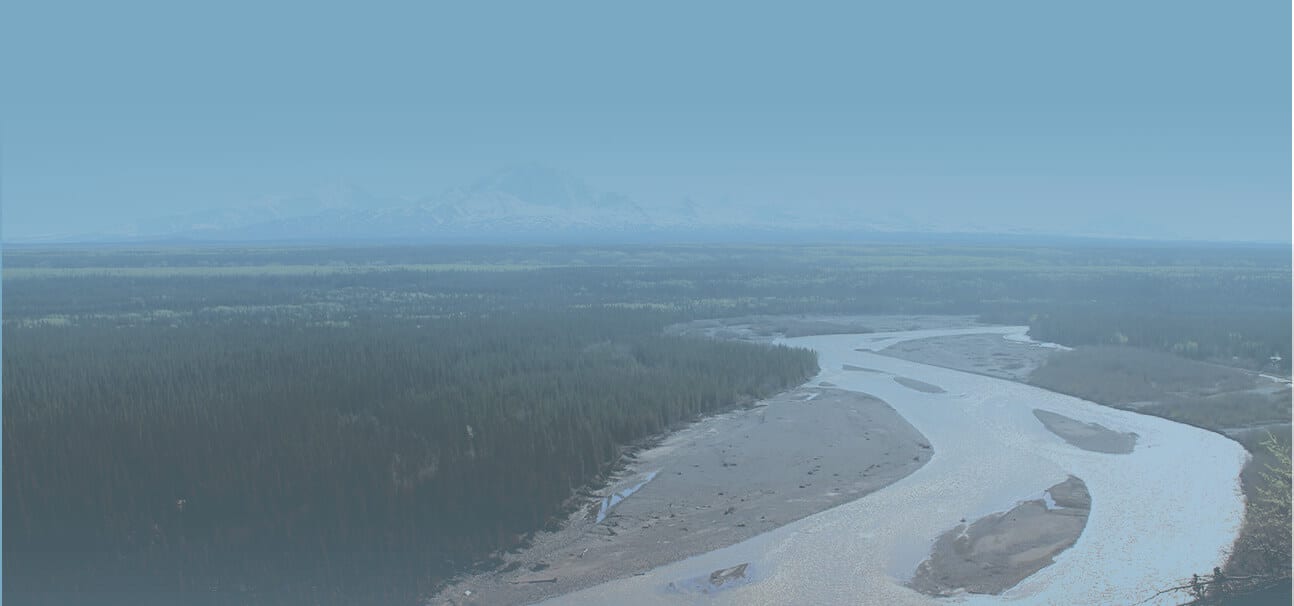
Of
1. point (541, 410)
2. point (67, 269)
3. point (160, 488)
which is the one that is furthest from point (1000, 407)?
point (67, 269)

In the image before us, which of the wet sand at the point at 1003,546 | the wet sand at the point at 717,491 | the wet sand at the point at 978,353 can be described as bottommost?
the wet sand at the point at 1003,546

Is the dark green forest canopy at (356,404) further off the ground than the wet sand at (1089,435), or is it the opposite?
the dark green forest canopy at (356,404)

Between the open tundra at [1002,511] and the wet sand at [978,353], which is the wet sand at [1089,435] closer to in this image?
the open tundra at [1002,511]

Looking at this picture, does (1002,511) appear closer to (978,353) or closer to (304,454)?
(304,454)

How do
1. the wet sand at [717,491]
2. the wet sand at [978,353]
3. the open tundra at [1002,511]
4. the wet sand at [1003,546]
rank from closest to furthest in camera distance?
the open tundra at [1002,511]
the wet sand at [1003,546]
the wet sand at [717,491]
the wet sand at [978,353]

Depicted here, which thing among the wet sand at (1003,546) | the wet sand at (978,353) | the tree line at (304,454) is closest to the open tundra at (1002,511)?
the wet sand at (1003,546)

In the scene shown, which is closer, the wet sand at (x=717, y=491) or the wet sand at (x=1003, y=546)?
the wet sand at (x=1003, y=546)

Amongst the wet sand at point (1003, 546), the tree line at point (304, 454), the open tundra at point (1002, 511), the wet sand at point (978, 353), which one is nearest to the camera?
the open tundra at point (1002, 511)
